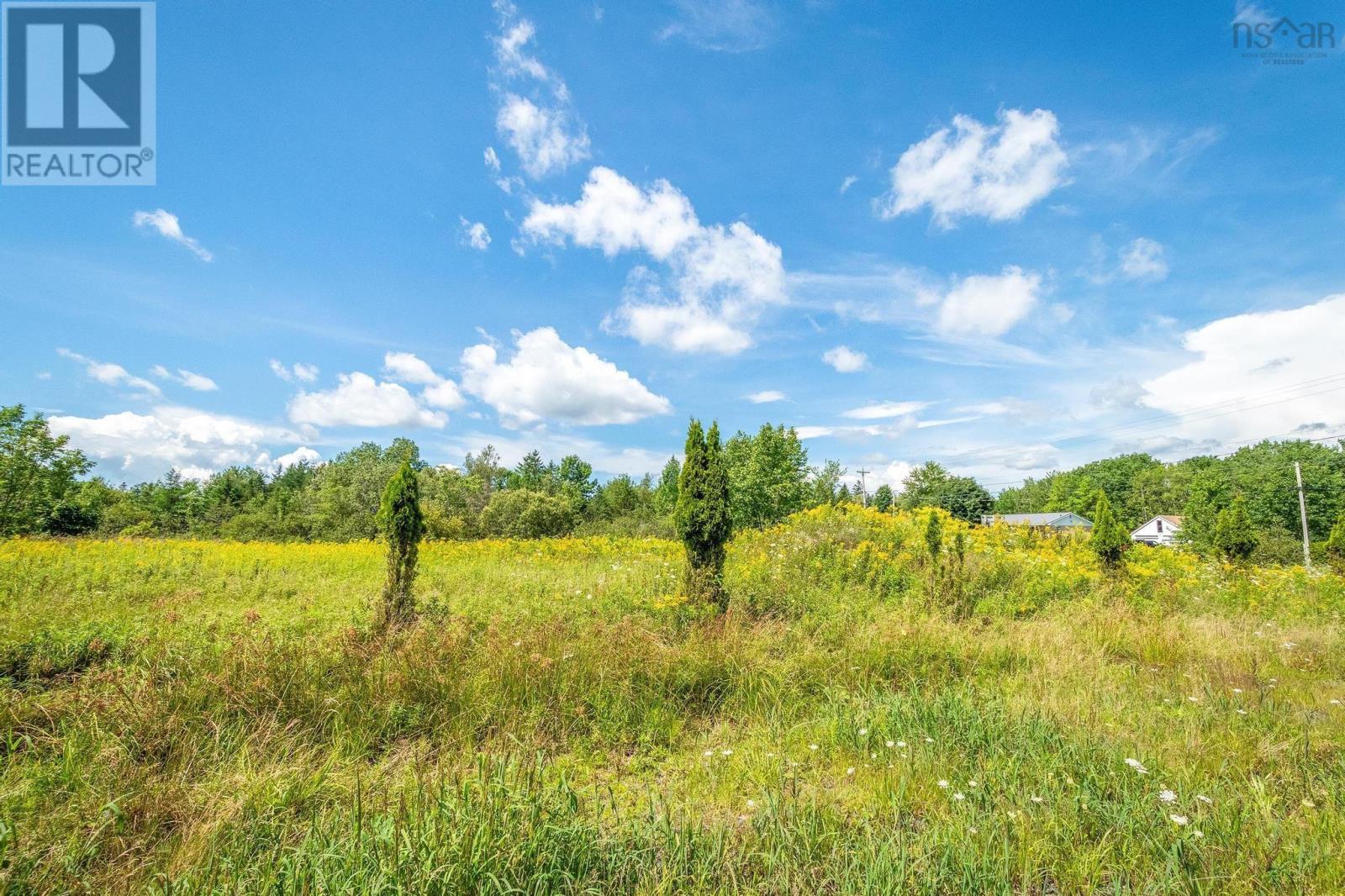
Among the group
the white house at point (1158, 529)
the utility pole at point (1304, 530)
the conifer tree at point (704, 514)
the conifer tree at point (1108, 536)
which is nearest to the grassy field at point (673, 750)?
the conifer tree at point (704, 514)

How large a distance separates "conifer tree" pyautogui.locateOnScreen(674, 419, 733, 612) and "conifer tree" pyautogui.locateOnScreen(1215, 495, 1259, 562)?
1375 cm

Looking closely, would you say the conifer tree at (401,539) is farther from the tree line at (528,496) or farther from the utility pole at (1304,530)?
the utility pole at (1304,530)

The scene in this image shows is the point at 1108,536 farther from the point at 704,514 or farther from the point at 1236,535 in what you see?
the point at 704,514

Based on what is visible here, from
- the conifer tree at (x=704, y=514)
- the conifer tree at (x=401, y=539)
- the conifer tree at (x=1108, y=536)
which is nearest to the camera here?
the conifer tree at (x=401, y=539)

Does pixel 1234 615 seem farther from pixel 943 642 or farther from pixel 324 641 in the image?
pixel 324 641

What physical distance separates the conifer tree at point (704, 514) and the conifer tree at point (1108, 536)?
7.62m

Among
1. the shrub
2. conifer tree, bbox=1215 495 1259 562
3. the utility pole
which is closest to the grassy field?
conifer tree, bbox=1215 495 1259 562

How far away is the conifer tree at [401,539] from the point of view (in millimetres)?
6445

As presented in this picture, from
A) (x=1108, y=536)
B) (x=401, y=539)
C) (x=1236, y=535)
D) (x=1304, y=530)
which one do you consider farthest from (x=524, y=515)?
(x=1304, y=530)

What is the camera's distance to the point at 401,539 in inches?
269

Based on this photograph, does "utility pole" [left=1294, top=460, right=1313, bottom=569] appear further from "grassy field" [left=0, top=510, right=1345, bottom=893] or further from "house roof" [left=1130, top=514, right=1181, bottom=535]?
"house roof" [left=1130, top=514, right=1181, bottom=535]

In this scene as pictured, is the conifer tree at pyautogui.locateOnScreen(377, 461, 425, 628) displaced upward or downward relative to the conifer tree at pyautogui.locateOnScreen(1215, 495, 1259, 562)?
upward

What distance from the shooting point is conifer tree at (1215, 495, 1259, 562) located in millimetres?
12906

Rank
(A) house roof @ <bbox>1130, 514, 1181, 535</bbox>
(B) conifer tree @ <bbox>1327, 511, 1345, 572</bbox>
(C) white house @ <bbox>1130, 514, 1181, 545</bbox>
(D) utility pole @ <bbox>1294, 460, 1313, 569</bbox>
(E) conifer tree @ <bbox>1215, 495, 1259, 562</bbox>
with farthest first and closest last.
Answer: (C) white house @ <bbox>1130, 514, 1181, 545</bbox> < (A) house roof @ <bbox>1130, 514, 1181, 535</bbox> < (D) utility pole @ <bbox>1294, 460, 1313, 569</bbox> < (B) conifer tree @ <bbox>1327, 511, 1345, 572</bbox> < (E) conifer tree @ <bbox>1215, 495, 1259, 562</bbox>
